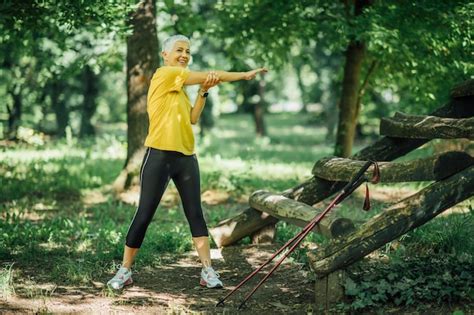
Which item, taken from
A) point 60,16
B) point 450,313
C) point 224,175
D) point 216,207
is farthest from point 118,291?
point 224,175

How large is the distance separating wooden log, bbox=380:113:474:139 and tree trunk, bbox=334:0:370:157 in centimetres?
523

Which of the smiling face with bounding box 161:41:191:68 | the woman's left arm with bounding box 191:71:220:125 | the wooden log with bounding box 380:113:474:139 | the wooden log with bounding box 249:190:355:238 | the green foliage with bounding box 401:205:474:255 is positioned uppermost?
the smiling face with bounding box 161:41:191:68

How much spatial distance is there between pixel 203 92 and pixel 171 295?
6.07ft

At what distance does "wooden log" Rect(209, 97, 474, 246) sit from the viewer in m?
6.29

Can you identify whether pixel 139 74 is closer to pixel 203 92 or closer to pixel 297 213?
pixel 203 92

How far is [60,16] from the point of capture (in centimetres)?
725

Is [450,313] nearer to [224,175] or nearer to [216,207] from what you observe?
[216,207]

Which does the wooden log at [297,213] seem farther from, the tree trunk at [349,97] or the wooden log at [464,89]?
the tree trunk at [349,97]

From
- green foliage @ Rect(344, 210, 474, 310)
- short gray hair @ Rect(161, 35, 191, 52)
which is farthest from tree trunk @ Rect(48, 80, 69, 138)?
green foliage @ Rect(344, 210, 474, 310)

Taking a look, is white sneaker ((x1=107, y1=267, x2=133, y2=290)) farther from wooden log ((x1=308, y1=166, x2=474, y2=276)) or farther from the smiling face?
the smiling face

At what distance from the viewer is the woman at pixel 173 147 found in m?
5.44

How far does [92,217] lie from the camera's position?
29.7ft

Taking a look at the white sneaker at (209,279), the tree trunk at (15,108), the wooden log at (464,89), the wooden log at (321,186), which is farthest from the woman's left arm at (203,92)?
the tree trunk at (15,108)

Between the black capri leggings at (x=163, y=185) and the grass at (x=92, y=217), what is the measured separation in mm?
814
